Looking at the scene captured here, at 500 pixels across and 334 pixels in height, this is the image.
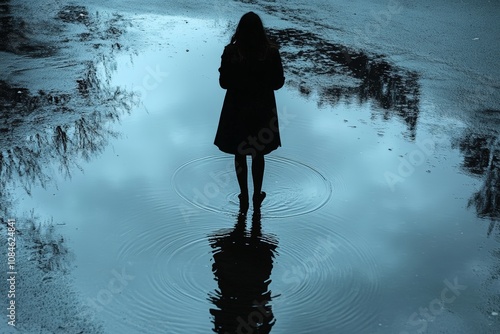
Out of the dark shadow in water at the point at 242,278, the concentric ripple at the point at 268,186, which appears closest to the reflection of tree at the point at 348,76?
the concentric ripple at the point at 268,186

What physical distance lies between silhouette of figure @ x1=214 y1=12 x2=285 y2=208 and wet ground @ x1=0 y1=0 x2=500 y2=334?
0.56 metres

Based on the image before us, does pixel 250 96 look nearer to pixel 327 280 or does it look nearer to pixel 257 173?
pixel 257 173

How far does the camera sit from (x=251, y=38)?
5844mm

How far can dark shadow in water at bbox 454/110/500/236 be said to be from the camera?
21.8 ft

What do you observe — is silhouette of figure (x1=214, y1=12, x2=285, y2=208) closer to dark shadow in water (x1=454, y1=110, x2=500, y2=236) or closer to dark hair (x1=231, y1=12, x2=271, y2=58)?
dark hair (x1=231, y1=12, x2=271, y2=58)

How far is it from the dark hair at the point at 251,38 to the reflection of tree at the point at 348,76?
2886 millimetres

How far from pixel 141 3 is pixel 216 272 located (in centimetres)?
868

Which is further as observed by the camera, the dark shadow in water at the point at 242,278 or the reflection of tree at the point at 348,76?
the reflection of tree at the point at 348,76

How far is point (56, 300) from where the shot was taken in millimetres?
4941

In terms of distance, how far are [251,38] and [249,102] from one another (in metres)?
0.61

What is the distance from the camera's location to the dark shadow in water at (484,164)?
21.8ft

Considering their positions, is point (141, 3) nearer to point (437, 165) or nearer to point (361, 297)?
point (437, 165)

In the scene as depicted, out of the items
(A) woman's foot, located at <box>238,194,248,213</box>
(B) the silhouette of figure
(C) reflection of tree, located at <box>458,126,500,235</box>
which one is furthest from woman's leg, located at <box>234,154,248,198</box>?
(C) reflection of tree, located at <box>458,126,500,235</box>

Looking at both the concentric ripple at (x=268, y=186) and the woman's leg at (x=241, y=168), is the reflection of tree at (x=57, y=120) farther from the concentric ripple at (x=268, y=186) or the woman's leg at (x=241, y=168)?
the woman's leg at (x=241, y=168)
